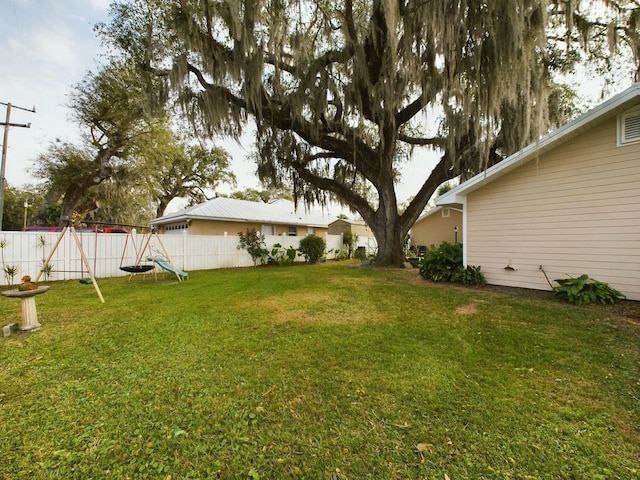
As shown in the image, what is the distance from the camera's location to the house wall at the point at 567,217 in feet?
14.7

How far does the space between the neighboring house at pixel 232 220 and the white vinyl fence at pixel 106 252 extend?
147cm

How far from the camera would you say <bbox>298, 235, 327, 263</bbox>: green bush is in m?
12.8

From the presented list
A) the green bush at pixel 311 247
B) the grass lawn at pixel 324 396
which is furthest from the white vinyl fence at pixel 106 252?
the grass lawn at pixel 324 396

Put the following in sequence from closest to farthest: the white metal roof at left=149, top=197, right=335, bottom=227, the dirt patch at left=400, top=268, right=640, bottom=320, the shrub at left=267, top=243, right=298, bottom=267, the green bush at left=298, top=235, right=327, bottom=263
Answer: the dirt patch at left=400, top=268, right=640, bottom=320, the white metal roof at left=149, top=197, right=335, bottom=227, the shrub at left=267, top=243, right=298, bottom=267, the green bush at left=298, top=235, right=327, bottom=263

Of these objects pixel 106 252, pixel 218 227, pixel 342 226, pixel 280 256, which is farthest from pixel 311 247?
pixel 106 252

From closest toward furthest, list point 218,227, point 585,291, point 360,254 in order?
point 585,291 < point 218,227 < point 360,254

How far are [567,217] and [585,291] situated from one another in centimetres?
143

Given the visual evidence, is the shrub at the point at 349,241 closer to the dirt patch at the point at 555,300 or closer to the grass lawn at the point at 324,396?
the dirt patch at the point at 555,300

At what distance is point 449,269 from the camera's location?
6.89 meters

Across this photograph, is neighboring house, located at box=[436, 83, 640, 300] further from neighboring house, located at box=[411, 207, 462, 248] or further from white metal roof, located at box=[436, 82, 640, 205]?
neighboring house, located at box=[411, 207, 462, 248]

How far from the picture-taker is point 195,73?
7.72 meters

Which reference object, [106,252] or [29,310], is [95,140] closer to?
[106,252]

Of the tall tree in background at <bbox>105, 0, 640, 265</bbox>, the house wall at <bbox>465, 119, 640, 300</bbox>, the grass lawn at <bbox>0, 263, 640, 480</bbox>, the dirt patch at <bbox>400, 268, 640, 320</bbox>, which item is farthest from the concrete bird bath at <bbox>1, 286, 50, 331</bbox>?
the house wall at <bbox>465, 119, 640, 300</bbox>

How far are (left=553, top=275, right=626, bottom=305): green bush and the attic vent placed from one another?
7.75 feet
